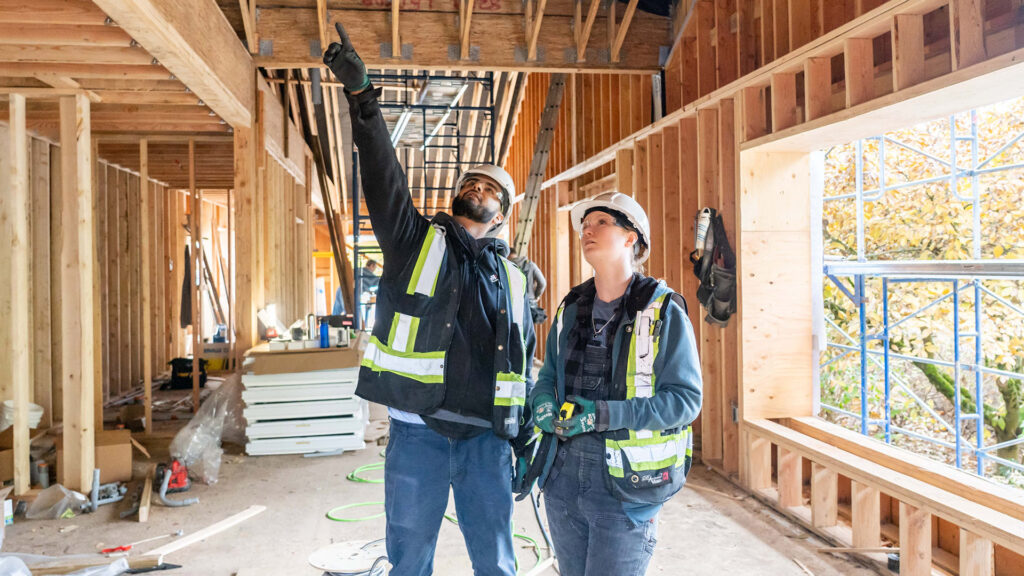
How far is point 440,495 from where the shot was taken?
6.78 ft

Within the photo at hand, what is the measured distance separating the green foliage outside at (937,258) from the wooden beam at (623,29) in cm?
366

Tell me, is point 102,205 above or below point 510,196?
above

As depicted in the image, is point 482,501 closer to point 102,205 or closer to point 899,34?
point 899,34

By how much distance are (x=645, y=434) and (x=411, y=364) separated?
2.35 feet

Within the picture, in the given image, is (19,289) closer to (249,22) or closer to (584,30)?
(249,22)

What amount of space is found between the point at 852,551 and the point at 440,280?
2598 mm

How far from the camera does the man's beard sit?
2.28 meters

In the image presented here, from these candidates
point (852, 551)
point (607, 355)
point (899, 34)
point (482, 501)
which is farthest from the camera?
point (852, 551)

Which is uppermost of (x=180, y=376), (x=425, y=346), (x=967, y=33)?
(x=967, y=33)

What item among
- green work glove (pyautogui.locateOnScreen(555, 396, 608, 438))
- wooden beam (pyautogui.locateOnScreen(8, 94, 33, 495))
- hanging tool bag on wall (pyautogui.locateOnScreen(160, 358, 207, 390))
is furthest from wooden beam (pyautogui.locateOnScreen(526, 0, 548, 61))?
hanging tool bag on wall (pyautogui.locateOnScreen(160, 358, 207, 390))

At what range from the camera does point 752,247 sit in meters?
4.38

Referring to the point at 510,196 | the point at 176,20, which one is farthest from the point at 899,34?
the point at 176,20

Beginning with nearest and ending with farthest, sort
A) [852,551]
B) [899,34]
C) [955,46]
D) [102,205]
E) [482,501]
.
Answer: [482,501] → [955,46] → [899,34] → [852,551] → [102,205]

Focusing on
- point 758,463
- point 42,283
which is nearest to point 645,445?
point 758,463
